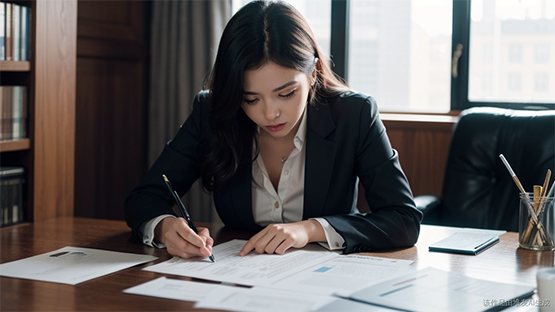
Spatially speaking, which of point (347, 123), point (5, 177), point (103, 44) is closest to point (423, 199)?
point (347, 123)

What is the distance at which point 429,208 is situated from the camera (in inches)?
93.1

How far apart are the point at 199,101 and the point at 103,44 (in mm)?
1319

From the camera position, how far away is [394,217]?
1632mm

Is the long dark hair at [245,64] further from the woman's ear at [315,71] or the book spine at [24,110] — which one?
the book spine at [24,110]

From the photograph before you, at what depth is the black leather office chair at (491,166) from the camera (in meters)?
2.31

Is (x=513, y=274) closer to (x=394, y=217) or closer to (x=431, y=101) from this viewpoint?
(x=394, y=217)

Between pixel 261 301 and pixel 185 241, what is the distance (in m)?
0.40

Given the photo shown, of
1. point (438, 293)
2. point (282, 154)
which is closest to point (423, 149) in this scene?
point (282, 154)

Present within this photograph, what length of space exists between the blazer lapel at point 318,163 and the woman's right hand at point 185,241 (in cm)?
39

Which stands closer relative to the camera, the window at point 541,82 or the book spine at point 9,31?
the book spine at point 9,31

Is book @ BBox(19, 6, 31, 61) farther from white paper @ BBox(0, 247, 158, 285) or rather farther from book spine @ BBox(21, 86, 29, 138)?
white paper @ BBox(0, 247, 158, 285)

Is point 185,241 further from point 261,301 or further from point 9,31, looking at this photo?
point 9,31

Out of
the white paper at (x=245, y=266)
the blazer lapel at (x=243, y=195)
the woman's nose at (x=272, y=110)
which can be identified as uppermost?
A: the woman's nose at (x=272, y=110)

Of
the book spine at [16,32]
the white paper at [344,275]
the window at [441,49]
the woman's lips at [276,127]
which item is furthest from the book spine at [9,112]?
the window at [441,49]
